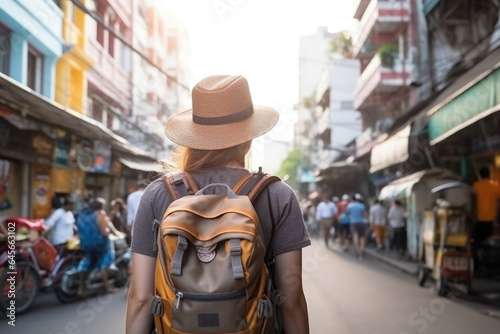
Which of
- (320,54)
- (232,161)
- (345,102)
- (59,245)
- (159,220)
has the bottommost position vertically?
(59,245)

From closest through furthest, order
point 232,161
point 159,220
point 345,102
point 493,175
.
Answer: point 159,220
point 232,161
point 493,175
point 345,102

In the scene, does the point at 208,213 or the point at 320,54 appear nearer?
the point at 208,213

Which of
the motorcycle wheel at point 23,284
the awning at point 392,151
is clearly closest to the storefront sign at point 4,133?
the motorcycle wheel at point 23,284

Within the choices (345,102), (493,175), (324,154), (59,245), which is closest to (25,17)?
(59,245)

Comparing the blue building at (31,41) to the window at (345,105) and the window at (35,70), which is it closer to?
the window at (35,70)

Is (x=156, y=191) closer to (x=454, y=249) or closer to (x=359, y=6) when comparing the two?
(x=454, y=249)

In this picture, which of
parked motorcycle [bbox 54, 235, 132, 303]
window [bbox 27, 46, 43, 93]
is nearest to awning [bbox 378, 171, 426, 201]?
parked motorcycle [bbox 54, 235, 132, 303]

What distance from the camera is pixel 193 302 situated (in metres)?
1.62

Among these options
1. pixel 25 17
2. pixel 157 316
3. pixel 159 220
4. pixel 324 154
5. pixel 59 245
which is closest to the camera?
pixel 157 316

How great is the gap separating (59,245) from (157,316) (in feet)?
22.3

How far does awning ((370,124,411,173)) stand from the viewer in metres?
14.5

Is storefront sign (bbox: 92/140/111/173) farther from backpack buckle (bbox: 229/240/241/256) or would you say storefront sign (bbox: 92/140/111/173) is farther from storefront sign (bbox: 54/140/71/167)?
backpack buckle (bbox: 229/240/241/256)

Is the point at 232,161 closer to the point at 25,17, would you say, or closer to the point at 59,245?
the point at 59,245

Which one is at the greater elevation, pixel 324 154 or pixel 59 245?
pixel 324 154
